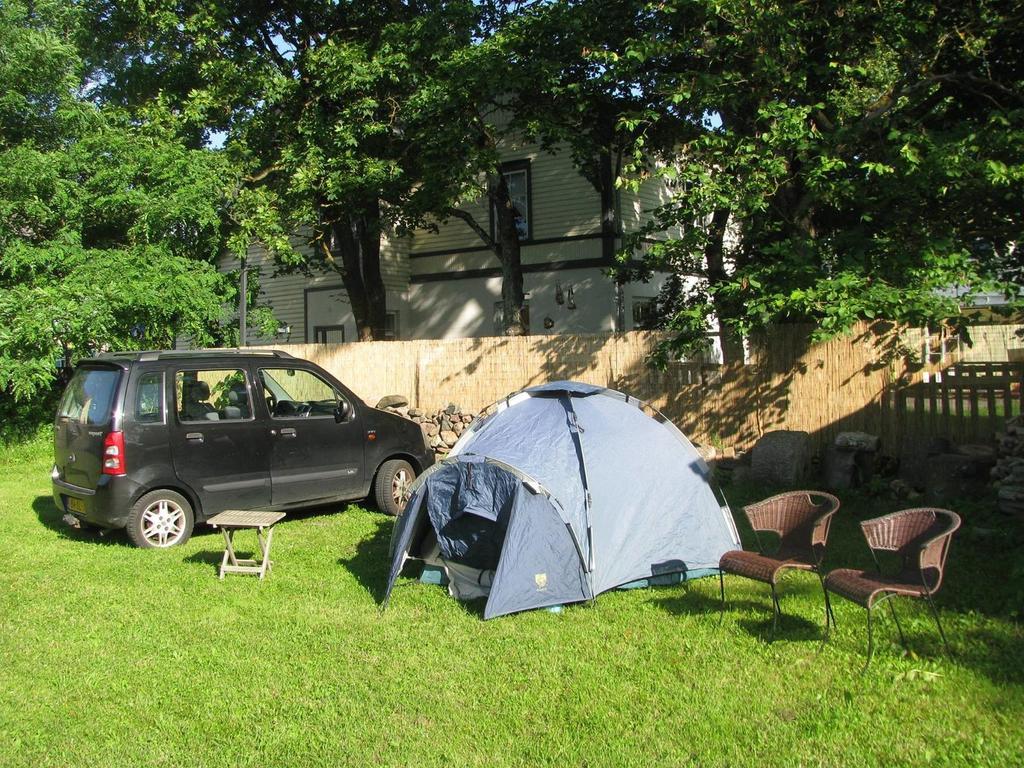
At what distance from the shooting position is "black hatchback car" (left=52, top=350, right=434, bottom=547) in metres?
8.17

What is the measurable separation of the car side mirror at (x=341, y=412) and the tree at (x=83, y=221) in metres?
5.18

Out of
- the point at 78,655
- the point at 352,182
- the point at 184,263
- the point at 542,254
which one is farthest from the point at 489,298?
the point at 78,655

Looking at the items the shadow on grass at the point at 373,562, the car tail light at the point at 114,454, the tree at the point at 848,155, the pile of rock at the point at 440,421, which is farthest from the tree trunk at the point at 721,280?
the car tail light at the point at 114,454

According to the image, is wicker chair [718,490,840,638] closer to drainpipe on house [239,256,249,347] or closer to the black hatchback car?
the black hatchback car

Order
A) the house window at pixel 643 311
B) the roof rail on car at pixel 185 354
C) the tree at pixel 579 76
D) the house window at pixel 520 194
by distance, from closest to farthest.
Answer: the roof rail on car at pixel 185 354 < the tree at pixel 579 76 < the house window at pixel 643 311 < the house window at pixel 520 194

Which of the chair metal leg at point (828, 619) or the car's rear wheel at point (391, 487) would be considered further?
the car's rear wheel at point (391, 487)

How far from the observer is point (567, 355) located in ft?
44.2

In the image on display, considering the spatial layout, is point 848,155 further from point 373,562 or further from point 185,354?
point 185,354

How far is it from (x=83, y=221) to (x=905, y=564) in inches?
532

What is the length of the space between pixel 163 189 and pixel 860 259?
1081 centimetres

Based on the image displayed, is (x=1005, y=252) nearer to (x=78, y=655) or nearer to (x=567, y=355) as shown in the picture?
(x=567, y=355)

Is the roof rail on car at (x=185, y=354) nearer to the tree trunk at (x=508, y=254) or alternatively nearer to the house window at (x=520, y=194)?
the tree trunk at (x=508, y=254)

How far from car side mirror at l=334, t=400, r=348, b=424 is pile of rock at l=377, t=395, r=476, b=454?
426 centimetres

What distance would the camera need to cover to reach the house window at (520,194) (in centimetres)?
1912
